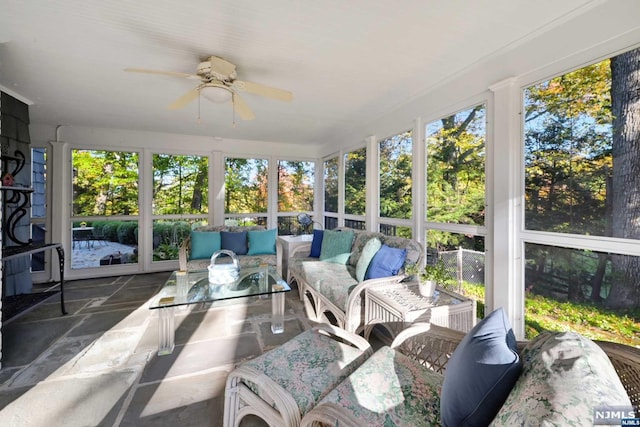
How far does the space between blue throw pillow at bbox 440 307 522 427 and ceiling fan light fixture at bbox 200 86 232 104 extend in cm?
259

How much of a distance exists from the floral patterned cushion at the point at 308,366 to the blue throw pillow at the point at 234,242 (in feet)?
8.73

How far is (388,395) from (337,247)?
2.34 meters

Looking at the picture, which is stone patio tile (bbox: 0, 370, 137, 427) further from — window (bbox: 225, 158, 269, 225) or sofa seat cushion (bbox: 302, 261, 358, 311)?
window (bbox: 225, 158, 269, 225)

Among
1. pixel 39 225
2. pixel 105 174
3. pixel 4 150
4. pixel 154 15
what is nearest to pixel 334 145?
pixel 154 15

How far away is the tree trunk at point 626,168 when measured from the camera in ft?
5.18

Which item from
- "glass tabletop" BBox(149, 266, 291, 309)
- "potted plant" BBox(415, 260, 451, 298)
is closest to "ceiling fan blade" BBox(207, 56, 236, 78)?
"glass tabletop" BBox(149, 266, 291, 309)

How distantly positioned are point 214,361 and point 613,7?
11.8 ft

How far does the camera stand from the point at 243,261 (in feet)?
12.7

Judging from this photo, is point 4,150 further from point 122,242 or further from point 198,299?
point 198,299

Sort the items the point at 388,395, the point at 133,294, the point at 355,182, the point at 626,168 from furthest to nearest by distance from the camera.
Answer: the point at 355,182, the point at 133,294, the point at 626,168, the point at 388,395

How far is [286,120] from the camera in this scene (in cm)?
412

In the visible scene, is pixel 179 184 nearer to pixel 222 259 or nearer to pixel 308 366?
pixel 222 259

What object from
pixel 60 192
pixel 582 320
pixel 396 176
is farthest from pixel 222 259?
pixel 582 320

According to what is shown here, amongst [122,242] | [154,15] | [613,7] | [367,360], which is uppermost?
[154,15]
